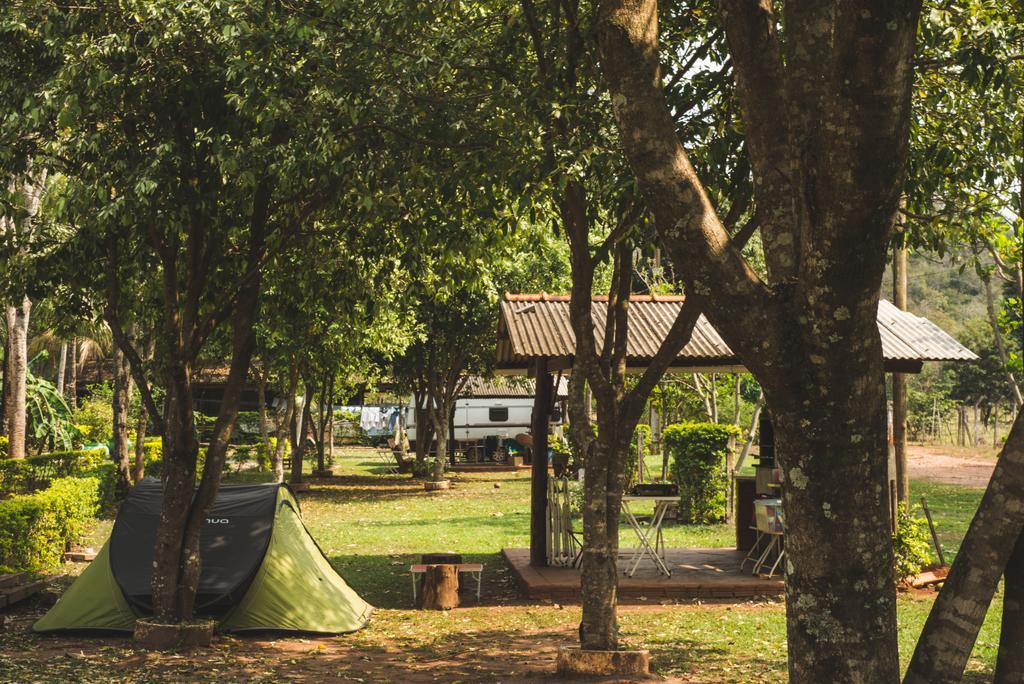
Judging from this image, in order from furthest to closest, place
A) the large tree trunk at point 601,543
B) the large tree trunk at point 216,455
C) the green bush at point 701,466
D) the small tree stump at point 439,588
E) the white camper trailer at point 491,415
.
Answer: the white camper trailer at point 491,415
the green bush at point 701,466
the small tree stump at point 439,588
the large tree trunk at point 216,455
the large tree trunk at point 601,543

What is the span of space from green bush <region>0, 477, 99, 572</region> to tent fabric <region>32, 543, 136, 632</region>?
4.13ft

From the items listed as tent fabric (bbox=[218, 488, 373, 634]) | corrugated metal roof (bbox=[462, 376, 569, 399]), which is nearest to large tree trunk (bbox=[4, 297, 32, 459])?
tent fabric (bbox=[218, 488, 373, 634])

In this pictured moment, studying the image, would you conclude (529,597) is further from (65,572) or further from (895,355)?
(65,572)

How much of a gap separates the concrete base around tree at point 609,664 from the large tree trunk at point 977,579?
516cm

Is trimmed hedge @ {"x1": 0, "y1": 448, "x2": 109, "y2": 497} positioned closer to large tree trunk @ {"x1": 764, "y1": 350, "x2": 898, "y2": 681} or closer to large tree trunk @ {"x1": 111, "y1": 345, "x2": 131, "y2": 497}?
large tree trunk @ {"x1": 111, "y1": 345, "x2": 131, "y2": 497}

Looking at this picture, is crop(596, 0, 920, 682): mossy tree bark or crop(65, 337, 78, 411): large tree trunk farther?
crop(65, 337, 78, 411): large tree trunk

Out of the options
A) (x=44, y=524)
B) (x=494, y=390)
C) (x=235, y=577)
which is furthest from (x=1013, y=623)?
(x=494, y=390)

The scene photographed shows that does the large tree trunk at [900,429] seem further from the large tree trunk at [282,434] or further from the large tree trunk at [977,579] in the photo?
the large tree trunk at [282,434]

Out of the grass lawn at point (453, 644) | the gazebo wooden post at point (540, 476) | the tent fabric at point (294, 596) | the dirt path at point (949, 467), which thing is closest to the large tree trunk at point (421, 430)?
the dirt path at point (949, 467)

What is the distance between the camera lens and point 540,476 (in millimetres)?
13172

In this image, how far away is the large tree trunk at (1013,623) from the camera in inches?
115

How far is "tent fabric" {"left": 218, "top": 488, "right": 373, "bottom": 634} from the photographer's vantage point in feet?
32.8

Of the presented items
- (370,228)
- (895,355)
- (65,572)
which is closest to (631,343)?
(895,355)

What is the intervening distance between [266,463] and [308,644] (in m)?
21.1
